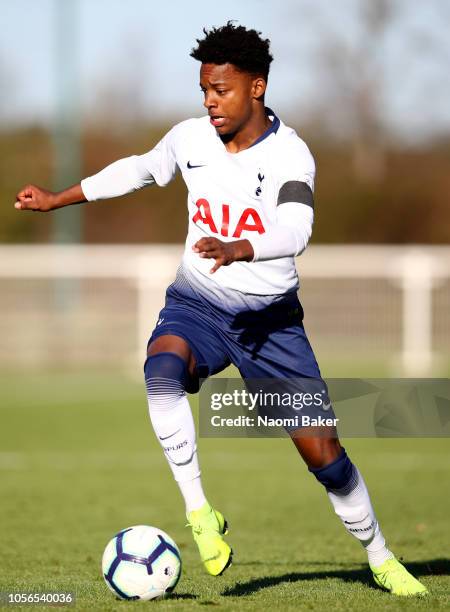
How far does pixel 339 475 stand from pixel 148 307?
16.6m

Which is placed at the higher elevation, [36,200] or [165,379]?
[36,200]

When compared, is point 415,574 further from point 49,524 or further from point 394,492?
point 394,492

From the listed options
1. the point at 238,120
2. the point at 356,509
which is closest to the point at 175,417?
the point at 356,509

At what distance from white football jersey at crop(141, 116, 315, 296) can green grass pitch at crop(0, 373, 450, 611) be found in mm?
1580

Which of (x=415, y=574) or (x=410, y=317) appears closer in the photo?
(x=415, y=574)

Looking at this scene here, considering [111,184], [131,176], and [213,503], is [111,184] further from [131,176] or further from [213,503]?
[213,503]

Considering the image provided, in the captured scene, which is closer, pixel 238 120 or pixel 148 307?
pixel 238 120

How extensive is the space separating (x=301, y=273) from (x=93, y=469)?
11998 mm

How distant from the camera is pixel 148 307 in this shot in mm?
22422

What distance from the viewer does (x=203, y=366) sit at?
19.5 ft

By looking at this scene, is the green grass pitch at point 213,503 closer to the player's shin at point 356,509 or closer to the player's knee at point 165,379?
the player's shin at point 356,509

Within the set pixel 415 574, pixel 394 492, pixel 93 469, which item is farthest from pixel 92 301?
pixel 415 574

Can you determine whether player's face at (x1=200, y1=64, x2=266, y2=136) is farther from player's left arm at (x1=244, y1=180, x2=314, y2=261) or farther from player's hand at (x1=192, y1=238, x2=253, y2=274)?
player's hand at (x1=192, y1=238, x2=253, y2=274)

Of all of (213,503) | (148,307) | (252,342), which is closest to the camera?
(252,342)
